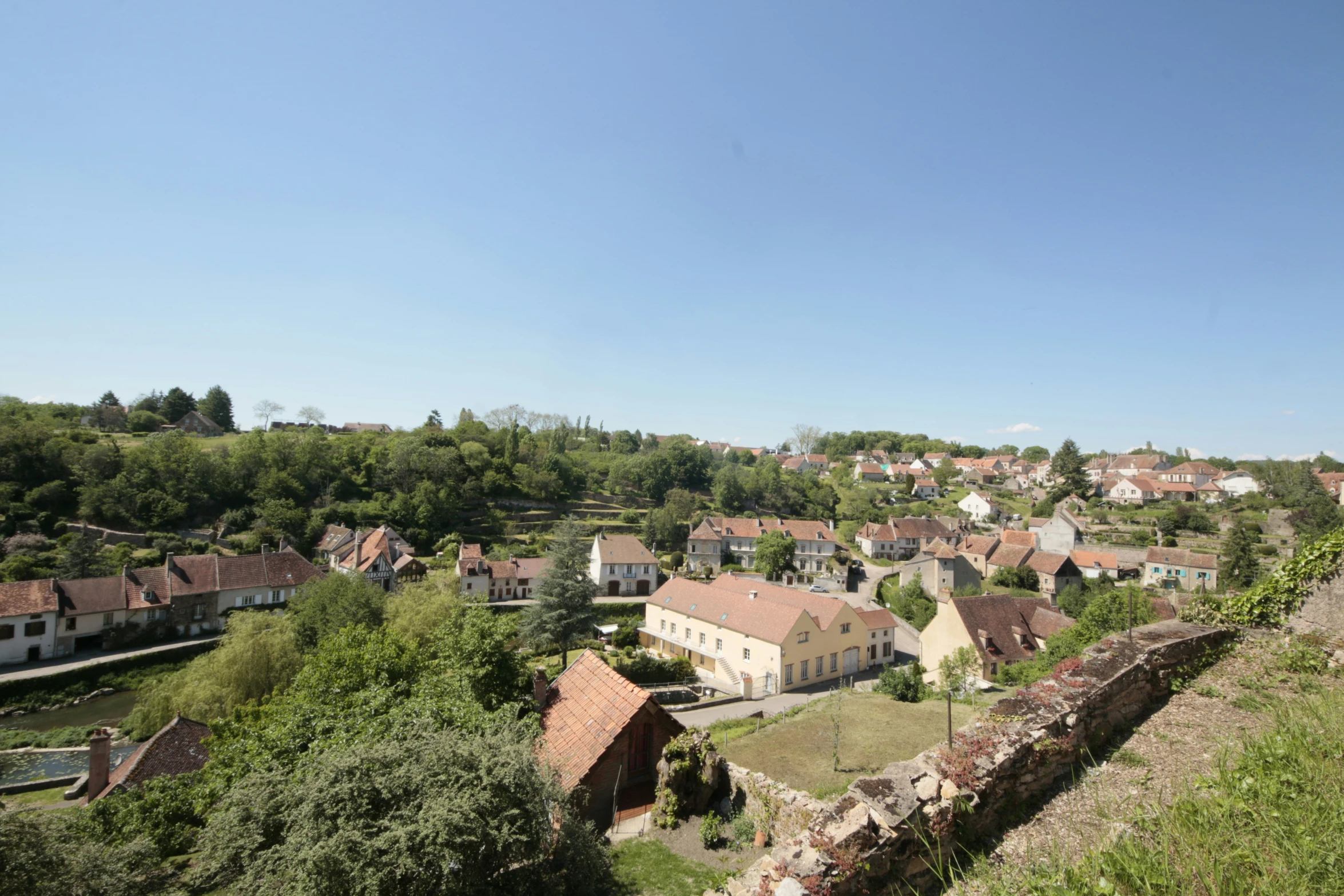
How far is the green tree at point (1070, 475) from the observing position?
83000mm

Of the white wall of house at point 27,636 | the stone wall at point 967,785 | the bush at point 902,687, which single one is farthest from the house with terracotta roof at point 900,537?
the white wall of house at point 27,636

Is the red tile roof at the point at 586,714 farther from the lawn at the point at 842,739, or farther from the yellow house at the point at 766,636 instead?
the yellow house at the point at 766,636

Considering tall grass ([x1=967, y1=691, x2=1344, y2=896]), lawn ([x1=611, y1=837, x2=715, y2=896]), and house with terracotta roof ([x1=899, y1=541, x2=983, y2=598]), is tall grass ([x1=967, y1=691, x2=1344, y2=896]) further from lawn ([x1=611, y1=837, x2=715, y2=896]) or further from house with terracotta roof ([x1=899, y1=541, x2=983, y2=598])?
house with terracotta roof ([x1=899, y1=541, x2=983, y2=598])

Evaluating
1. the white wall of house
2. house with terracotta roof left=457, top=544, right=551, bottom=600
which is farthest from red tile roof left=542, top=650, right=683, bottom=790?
the white wall of house

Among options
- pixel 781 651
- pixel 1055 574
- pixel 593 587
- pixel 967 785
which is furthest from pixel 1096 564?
pixel 967 785

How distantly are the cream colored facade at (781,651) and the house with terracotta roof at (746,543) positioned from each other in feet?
89.4

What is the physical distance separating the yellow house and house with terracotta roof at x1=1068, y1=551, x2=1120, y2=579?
1466 inches

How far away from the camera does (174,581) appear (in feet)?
129

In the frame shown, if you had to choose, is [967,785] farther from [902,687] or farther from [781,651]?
[781,651]

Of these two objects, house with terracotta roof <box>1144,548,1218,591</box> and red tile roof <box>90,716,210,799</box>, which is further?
house with terracotta roof <box>1144,548,1218,591</box>

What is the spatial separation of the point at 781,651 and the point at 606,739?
1730 centimetres

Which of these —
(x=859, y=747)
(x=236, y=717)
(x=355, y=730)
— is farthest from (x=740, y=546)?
(x=355, y=730)

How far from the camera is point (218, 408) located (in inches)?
4013

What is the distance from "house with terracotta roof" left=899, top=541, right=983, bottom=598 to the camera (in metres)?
45.6
